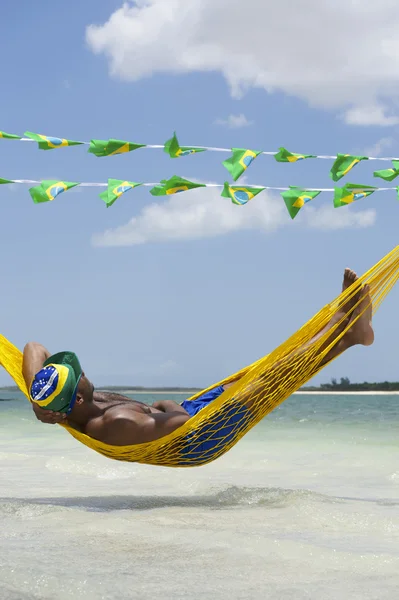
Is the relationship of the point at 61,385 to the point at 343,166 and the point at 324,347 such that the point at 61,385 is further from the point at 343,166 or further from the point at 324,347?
the point at 343,166

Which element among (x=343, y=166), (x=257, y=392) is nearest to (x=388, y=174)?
(x=343, y=166)

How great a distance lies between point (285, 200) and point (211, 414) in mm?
898

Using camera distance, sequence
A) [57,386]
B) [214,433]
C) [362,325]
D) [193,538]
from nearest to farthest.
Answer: [193,538], [57,386], [214,433], [362,325]

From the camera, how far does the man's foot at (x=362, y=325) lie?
293 cm

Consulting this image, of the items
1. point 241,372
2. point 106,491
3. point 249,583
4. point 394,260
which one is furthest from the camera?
point 106,491

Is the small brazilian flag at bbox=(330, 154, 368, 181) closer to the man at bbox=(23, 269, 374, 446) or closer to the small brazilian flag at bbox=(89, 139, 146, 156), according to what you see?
the man at bbox=(23, 269, 374, 446)

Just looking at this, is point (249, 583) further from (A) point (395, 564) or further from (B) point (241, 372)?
(B) point (241, 372)

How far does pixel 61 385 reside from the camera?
8.83ft

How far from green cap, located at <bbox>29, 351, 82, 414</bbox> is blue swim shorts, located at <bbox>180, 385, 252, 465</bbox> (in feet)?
1.49

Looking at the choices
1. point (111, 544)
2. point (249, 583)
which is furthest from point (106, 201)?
point (249, 583)

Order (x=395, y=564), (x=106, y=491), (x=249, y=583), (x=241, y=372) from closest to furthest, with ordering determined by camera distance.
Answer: (x=249, y=583)
(x=395, y=564)
(x=241, y=372)
(x=106, y=491)

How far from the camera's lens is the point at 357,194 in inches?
120

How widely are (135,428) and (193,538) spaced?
55 cm

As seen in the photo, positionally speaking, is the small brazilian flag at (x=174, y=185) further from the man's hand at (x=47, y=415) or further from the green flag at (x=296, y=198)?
the man's hand at (x=47, y=415)
